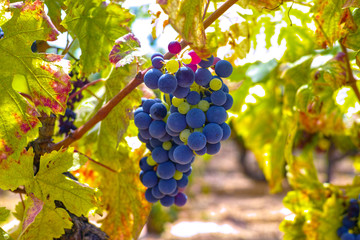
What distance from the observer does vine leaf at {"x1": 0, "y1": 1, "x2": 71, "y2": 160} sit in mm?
609

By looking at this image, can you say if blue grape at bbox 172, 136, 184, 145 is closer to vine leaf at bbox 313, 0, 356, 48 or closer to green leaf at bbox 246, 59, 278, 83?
vine leaf at bbox 313, 0, 356, 48

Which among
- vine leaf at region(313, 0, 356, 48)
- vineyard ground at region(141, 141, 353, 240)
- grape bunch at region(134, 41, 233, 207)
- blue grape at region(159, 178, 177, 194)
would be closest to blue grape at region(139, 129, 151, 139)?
grape bunch at region(134, 41, 233, 207)

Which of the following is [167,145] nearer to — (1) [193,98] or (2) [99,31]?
(1) [193,98]

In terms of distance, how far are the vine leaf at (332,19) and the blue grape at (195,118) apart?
349 mm

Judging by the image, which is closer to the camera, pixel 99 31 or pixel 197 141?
pixel 197 141

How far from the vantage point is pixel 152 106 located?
0.67 m

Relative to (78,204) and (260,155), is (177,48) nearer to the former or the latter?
(78,204)

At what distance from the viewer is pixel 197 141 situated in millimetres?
596

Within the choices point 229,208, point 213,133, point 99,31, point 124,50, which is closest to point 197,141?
point 213,133

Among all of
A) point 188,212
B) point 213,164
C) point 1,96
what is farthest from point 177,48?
point 213,164

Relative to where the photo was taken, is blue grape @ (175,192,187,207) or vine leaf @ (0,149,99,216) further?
blue grape @ (175,192,187,207)

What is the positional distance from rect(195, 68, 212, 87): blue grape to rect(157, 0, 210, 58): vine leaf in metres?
0.05

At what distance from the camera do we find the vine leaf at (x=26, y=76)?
0.61 metres

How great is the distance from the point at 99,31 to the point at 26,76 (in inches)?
8.4
